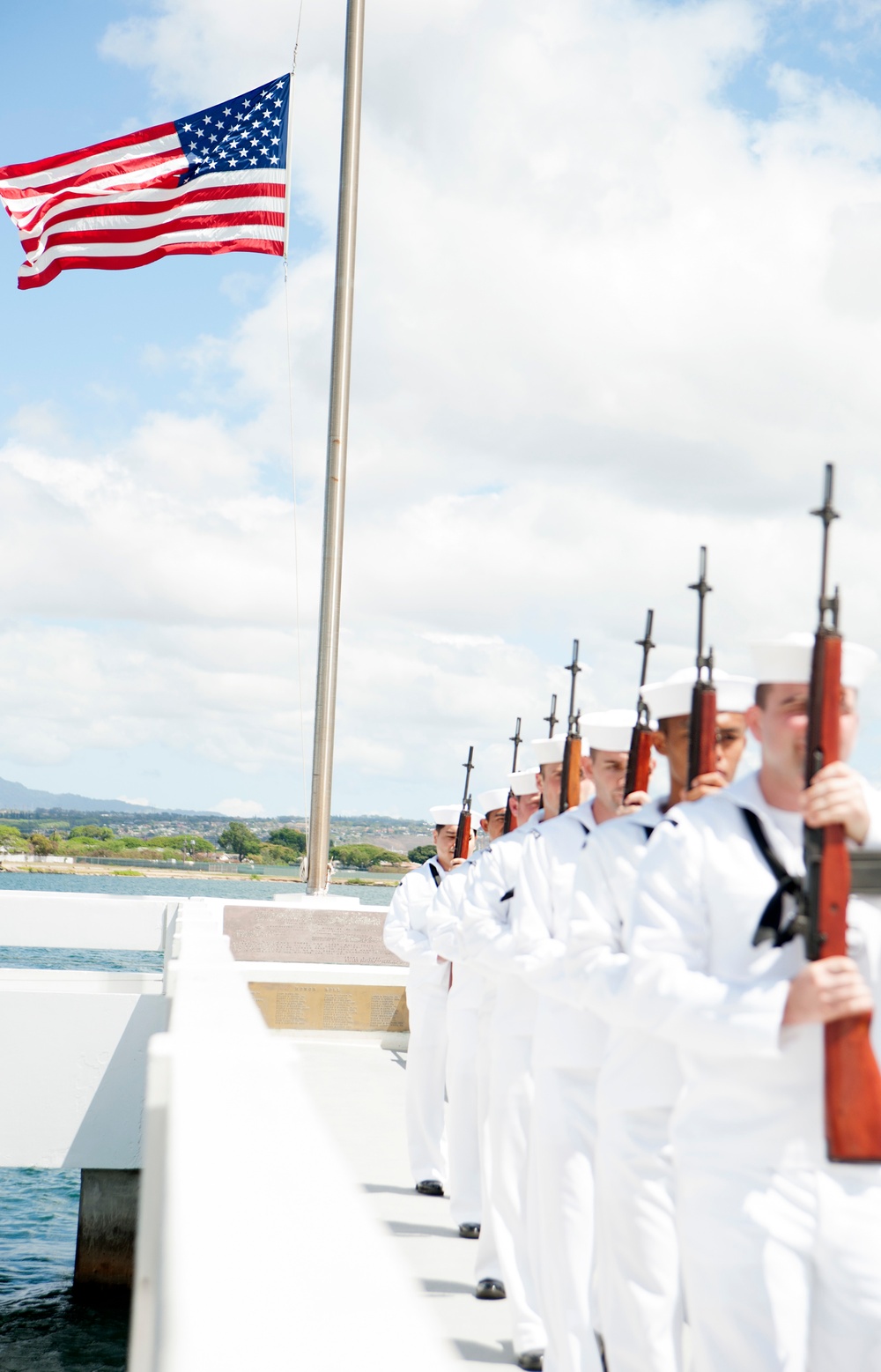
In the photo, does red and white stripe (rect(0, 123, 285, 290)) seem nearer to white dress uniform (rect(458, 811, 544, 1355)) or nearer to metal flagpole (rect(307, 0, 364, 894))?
metal flagpole (rect(307, 0, 364, 894))

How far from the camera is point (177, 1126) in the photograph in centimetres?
244

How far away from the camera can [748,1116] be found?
288cm

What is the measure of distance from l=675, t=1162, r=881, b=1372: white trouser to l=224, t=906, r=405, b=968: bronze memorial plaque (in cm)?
961

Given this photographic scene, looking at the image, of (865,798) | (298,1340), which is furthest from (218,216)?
(298,1340)

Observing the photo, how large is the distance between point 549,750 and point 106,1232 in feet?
23.2

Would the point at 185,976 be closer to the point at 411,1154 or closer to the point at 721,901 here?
the point at 721,901

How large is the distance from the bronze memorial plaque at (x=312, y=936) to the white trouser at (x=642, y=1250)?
8643 mm

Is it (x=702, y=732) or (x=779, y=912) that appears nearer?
(x=779, y=912)

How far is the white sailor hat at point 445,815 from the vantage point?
29.0ft

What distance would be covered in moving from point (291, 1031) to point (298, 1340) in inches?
406

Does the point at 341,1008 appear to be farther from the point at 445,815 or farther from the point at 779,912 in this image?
the point at 779,912

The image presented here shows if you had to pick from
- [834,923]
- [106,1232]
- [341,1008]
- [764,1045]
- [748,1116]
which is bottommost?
[106,1232]

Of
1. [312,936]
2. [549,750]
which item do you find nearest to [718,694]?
[549,750]

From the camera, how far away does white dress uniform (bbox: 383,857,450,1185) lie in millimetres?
7645
